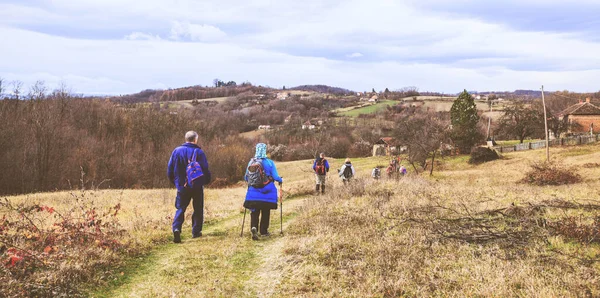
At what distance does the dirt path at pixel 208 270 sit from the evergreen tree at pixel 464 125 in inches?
2083

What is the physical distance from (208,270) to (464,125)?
57.9 meters

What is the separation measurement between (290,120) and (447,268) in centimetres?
12941

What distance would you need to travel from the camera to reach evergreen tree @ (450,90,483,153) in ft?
184

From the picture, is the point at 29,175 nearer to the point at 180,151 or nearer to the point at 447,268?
the point at 180,151

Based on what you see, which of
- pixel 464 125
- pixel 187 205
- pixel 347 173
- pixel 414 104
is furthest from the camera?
pixel 414 104

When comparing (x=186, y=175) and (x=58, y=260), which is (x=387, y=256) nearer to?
(x=186, y=175)

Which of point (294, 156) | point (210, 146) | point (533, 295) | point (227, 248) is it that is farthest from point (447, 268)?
point (294, 156)

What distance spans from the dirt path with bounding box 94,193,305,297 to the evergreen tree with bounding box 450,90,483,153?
52913 mm

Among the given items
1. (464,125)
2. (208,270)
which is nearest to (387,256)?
(208,270)

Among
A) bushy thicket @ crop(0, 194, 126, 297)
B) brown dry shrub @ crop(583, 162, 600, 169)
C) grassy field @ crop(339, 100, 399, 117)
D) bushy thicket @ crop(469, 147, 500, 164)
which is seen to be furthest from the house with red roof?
bushy thicket @ crop(0, 194, 126, 297)

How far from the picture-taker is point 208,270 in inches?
247

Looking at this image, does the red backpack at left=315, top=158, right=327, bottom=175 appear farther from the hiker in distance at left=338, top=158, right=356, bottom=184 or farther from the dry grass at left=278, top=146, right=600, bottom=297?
the dry grass at left=278, top=146, right=600, bottom=297

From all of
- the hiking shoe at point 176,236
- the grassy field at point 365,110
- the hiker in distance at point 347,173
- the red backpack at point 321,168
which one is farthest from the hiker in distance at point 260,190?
the grassy field at point 365,110

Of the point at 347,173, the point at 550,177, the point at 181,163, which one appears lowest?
the point at 550,177
